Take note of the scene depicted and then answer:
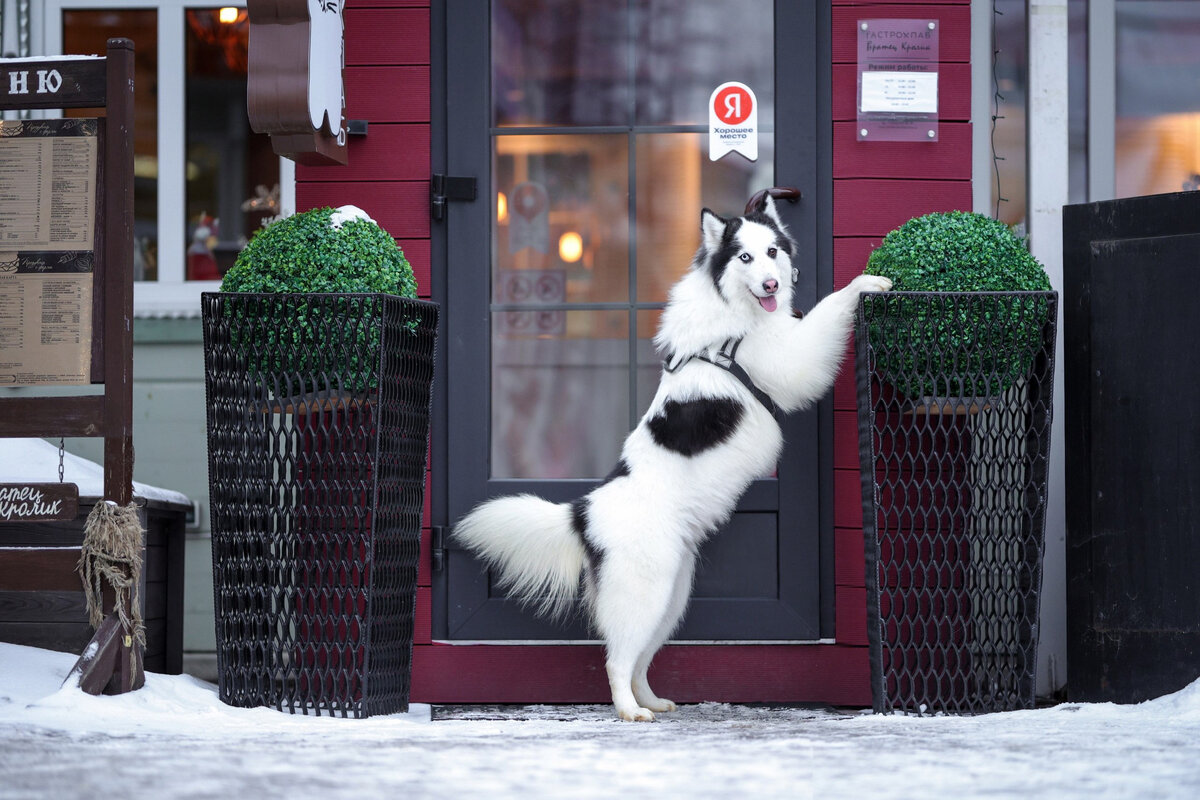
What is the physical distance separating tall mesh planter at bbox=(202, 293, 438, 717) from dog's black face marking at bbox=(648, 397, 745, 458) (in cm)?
72

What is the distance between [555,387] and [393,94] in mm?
995

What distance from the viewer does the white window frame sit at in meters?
4.29

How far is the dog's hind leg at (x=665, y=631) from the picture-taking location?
3.15 metres

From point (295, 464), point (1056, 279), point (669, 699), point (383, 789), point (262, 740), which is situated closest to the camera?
point (383, 789)

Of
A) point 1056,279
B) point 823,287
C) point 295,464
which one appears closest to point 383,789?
point 295,464

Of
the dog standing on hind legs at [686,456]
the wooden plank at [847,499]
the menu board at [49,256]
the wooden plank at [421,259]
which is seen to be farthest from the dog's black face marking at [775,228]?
the menu board at [49,256]

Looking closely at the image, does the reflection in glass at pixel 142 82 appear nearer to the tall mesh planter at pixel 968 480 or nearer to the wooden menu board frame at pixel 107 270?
the wooden menu board frame at pixel 107 270

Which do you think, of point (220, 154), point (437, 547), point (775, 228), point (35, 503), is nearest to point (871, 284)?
point (775, 228)

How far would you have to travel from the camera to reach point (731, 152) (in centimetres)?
350

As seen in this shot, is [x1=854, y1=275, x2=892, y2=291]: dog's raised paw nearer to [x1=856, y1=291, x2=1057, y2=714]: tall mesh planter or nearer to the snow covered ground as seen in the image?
[x1=856, y1=291, x2=1057, y2=714]: tall mesh planter

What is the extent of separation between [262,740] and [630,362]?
5.18ft

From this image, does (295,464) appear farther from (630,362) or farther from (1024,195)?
(1024,195)

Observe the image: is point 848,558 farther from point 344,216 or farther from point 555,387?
point 344,216

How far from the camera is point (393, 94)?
3463 mm
